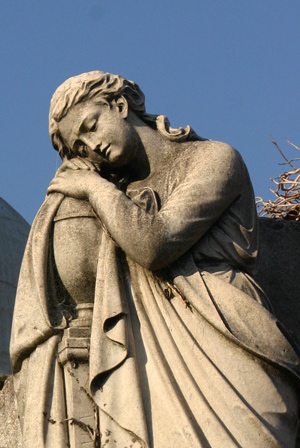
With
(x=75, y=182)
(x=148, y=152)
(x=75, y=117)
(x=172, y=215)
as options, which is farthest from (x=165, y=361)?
(x=75, y=117)

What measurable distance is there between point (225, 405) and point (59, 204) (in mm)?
1793

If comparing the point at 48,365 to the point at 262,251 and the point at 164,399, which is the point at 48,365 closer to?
the point at 164,399

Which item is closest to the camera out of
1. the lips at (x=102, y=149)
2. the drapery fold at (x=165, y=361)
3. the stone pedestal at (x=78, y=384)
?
the drapery fold at (x=165, y=361)

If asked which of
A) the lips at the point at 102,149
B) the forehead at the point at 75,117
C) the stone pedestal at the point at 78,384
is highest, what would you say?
the forehead at the point at 75,117

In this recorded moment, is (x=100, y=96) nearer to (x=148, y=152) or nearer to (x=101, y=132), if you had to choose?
(x=101, y=132)

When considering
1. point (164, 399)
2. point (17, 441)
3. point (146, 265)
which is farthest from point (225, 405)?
point (17, 441)

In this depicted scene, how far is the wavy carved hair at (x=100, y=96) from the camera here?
10570 mm

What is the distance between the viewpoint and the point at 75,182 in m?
10.5

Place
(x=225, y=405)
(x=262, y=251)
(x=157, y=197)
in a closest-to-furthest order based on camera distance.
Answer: (x=225, y=405) < (x=157, y=197) < (x=262, y=251)

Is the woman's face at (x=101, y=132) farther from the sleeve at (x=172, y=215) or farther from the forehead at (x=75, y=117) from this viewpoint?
the sleeve at (x=172, y=215)

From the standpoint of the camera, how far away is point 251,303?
392 inches

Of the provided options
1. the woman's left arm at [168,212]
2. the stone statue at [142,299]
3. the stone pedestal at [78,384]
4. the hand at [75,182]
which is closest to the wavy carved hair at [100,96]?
the stone statue at [142,299]

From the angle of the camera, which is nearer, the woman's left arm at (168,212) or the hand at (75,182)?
the woman's left arm at (168,212)

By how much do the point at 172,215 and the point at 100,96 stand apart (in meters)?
1.02
